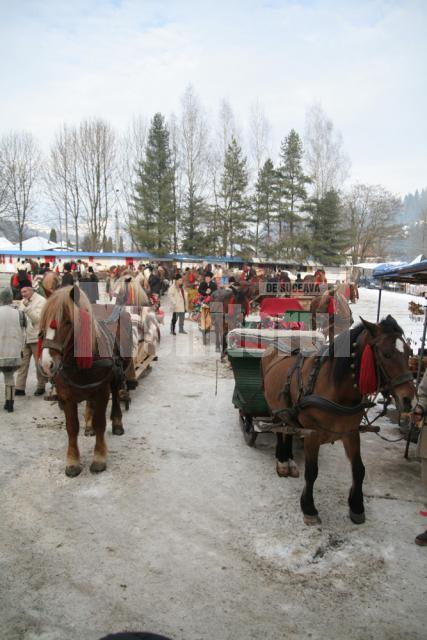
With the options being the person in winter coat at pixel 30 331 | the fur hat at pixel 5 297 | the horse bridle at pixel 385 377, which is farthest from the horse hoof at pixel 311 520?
the fur hat at pixel 5 297

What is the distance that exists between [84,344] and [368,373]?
2.77 metres

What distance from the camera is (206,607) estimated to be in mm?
2791

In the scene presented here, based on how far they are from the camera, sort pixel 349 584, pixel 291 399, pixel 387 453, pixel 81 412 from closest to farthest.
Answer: pixel 349 584 < pixel 291 399 < pixel 387 453 < pixel 81 412

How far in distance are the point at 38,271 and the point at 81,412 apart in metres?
18.9

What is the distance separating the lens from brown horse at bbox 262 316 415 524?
3.19 m

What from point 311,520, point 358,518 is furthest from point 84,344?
point 358,518

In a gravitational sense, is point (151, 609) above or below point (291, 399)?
below

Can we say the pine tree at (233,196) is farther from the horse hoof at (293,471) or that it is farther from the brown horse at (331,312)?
the horse hoof at (293,471)

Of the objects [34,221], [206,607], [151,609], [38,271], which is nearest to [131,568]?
[151,609]

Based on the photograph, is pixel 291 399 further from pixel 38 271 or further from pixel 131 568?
pixel 38 271

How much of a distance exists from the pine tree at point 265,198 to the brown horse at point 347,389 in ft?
123

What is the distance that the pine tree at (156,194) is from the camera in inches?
1580

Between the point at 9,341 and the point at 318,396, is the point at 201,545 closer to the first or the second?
the point at 318,396

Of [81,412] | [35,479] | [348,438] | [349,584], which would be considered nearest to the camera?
[349,584]
